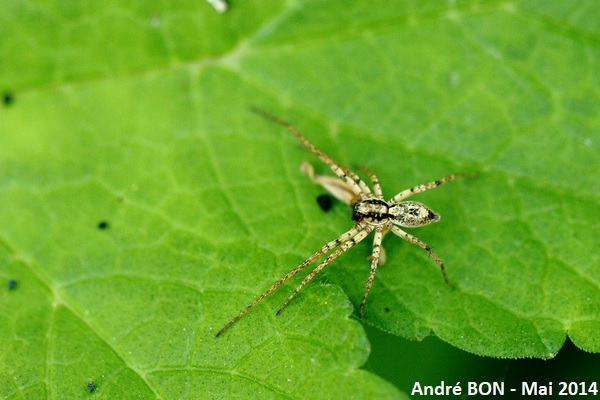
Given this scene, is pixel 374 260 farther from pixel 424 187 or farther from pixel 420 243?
pixel 424 187

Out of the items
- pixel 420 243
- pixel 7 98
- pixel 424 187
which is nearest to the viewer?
pixel 420 243

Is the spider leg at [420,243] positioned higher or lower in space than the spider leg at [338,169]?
lower

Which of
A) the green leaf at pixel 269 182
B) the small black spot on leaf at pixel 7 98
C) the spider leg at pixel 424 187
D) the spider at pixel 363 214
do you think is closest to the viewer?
the green leaf at pixel 269 182

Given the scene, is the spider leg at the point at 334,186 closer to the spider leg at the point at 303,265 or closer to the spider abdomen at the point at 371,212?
the spider abdomen at the point at 371,212

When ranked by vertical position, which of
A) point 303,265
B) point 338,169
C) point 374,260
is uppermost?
point 338,169

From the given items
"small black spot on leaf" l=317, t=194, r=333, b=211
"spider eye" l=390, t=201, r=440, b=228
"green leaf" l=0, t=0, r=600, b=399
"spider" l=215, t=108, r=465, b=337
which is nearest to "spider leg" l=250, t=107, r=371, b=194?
"spider" l=215, t=108, r=465, b=337

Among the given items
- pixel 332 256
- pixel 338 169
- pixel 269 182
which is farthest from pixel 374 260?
pixel 269 182

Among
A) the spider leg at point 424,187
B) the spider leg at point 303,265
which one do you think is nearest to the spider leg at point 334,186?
the spider leg at point 303,265

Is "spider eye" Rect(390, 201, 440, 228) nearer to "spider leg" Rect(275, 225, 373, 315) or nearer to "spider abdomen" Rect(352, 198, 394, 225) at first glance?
"spider abdomen" Rect(352, 198, 394, 225)
